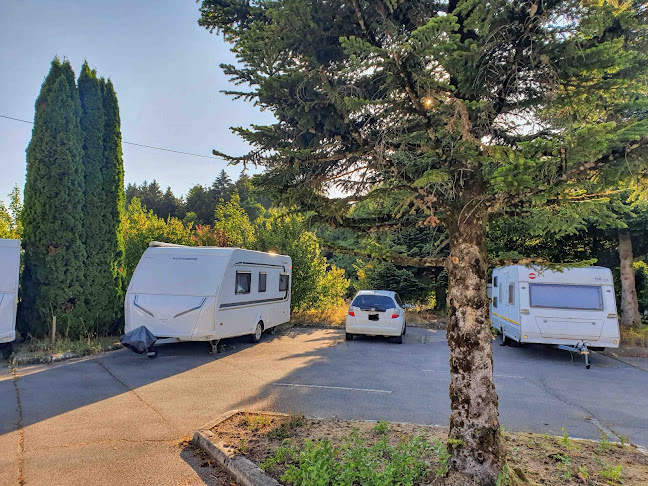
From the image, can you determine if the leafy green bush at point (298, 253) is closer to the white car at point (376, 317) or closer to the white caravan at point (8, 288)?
the white car at point (376, 317)

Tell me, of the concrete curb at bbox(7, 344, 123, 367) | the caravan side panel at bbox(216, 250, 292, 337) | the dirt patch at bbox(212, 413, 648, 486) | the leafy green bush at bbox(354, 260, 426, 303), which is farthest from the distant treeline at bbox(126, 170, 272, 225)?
the dirt patch at bbox(212, 413, 648, 486)

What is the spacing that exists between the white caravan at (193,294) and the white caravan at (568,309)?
702 cm

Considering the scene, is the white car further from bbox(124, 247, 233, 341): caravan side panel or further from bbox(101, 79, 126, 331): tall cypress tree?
bbox(101, 79, 126, 331): tall cypress tree

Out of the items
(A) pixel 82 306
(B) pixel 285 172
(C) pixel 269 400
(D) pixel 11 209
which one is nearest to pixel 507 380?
(C) pixel 269 400

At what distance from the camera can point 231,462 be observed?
3949mm

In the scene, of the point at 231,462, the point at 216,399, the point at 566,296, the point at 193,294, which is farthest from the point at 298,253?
the point at 231,462

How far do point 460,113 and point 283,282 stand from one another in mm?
11230

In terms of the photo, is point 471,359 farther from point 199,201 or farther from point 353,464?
point 199,201

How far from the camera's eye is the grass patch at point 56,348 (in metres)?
8.71

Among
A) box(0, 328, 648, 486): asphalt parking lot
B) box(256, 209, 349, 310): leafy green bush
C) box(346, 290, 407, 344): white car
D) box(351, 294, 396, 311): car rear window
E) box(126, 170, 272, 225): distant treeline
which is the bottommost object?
box(0, 328, 648, 486): asphalt parking lot

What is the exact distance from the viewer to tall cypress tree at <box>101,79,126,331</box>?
11656 mm

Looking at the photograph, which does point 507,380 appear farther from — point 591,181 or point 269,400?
point 591,181

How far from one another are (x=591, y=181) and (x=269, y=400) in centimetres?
507

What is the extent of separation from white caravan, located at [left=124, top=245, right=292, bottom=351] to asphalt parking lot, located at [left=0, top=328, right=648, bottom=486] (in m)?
0.70
